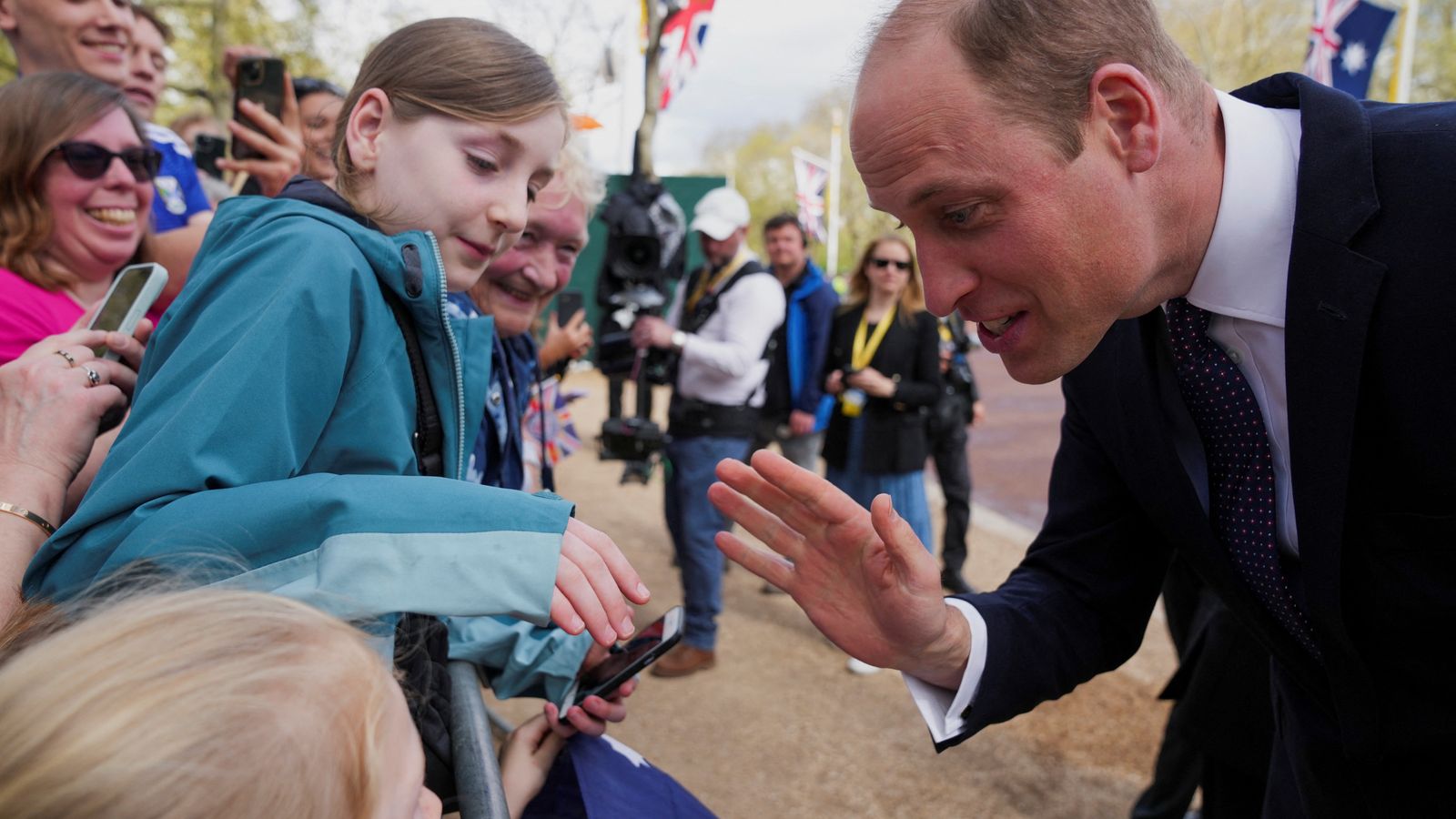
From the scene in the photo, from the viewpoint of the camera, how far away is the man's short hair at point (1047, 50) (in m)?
1.38

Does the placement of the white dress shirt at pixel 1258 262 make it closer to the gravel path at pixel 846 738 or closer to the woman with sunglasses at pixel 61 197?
the woman with sunglasses at pixel 61 197

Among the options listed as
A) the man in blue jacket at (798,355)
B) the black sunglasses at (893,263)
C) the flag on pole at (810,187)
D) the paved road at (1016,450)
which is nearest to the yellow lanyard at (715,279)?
the man in blue jacket at (798,355)

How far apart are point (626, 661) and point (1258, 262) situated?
1.25m

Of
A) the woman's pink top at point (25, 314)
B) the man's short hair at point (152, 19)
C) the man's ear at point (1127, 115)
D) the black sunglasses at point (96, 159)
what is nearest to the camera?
the man's ear at point (1127, 115)

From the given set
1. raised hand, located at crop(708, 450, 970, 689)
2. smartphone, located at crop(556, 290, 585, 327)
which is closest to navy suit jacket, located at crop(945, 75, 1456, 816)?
raised hand, located at crop(708, 450, 970, 689)

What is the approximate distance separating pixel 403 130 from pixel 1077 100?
3.52ft

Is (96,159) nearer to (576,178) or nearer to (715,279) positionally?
(576,178)

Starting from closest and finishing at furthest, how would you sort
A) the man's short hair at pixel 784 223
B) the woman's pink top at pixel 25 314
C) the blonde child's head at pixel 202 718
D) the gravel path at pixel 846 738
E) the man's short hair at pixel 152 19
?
the blonde child's head at pixel 202 718 < the woman's pink top at pixel 25 314 < the gravel path at pixel 846 738 < the man's short hair at pixel 152 19 < the man's short hair at pixel 784 223

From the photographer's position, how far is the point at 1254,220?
4.74 ft

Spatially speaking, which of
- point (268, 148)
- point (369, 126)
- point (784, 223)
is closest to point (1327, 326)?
point (369, 126)

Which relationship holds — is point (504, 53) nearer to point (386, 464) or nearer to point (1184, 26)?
point (386, 464)

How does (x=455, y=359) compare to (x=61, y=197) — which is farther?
(x=61, y=197)

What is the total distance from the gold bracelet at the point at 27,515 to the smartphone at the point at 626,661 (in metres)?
0.82

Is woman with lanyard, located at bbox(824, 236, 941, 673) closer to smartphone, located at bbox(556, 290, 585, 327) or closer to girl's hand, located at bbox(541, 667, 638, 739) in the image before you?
smartphone, located at bbox(556, 290, 585, 327)
